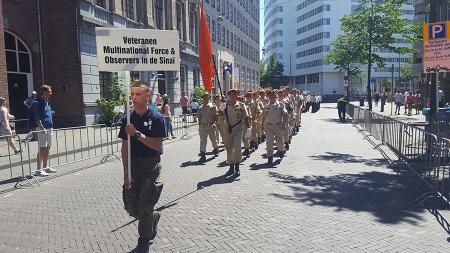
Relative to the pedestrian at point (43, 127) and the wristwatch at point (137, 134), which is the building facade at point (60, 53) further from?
the wristwatch at point (137, 134)

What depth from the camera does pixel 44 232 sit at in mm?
5355

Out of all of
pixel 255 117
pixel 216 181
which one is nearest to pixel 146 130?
pixel 216 181

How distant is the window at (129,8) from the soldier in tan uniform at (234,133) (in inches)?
697

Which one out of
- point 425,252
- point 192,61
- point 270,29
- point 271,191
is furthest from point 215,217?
point 270,29

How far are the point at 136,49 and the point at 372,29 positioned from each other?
25745mm

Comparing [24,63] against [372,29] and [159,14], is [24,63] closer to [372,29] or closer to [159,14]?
[159,14]

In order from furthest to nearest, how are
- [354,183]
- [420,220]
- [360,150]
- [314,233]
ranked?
1. [360,150]
2. [354,183]
3. [420,220]
4. [314,233]

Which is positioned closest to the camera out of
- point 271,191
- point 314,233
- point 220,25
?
point 314,233

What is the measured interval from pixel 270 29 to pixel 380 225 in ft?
417

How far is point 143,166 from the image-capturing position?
4648mm

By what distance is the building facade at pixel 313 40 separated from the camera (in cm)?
9419

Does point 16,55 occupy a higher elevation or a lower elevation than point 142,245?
higher

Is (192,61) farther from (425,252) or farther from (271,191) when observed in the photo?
(425,252)

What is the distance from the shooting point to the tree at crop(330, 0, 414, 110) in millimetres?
28125
